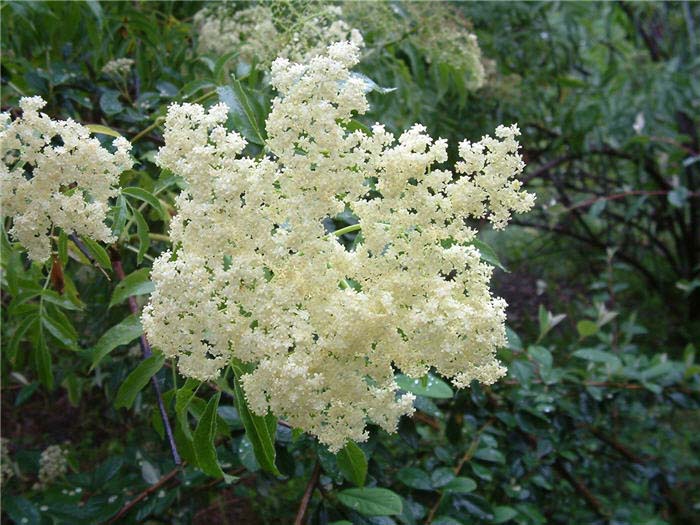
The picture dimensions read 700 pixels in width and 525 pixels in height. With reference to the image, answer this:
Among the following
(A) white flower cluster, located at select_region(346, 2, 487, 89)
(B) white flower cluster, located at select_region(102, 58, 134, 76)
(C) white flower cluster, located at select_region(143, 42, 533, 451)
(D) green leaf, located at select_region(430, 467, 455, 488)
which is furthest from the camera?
(A) white flower cluster, located at select_region(346, 2, 487, 89)

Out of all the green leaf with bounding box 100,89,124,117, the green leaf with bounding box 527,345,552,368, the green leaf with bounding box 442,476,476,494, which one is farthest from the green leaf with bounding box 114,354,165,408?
the green leaf with bounding box 527,345,552,368

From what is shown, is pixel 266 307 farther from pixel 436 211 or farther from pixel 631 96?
pixel 631 96

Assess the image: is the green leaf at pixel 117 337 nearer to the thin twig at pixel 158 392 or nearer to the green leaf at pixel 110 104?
the thin twig at pixel 158 392

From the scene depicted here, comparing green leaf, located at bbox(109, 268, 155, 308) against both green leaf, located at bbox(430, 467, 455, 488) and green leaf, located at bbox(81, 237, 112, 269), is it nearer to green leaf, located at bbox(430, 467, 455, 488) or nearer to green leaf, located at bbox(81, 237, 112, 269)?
green leaf, located at bbox(81, 237, 112, 269)

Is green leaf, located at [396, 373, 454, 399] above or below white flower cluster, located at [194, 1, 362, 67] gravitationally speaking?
below

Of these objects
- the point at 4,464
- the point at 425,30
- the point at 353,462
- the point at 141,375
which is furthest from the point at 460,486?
the point at 425,30

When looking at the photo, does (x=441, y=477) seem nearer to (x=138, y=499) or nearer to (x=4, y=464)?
(x=138, y=499)

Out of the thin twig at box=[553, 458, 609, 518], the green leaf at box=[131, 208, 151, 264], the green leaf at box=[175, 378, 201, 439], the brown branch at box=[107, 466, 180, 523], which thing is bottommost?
the thin twig at box=[553, 458, 609, 518]
